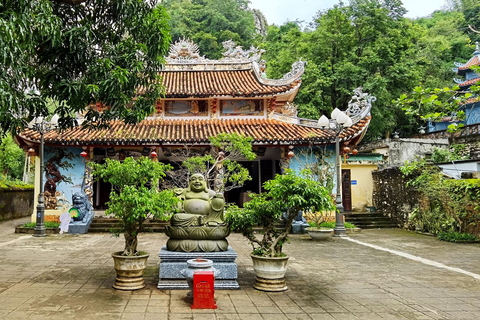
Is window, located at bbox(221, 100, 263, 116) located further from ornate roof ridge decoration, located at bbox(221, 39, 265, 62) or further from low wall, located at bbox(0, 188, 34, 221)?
low wall, located at bbox(0, 188, 34, 221)

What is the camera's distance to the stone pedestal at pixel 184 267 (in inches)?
222

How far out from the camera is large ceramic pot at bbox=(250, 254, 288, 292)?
5637 mm

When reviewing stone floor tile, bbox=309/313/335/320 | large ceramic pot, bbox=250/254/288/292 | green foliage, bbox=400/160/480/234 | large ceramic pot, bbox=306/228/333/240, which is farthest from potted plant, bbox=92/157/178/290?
Result: green foliage, bbox=400/160/480/234

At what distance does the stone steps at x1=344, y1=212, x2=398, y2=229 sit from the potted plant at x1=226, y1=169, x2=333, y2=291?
33.7 ft

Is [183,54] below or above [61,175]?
above

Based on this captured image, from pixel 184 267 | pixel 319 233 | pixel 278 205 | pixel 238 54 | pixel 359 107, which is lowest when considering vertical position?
pixel 319 233

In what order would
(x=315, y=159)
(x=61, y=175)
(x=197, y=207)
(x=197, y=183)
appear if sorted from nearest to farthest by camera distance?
(x=197, y=207)
(x=197, y=183)
(x=61, y=175)
(x=315, y=159)

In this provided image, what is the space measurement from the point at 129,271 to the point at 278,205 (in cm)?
243

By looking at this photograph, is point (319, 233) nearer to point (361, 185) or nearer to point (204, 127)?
point (204, 127)

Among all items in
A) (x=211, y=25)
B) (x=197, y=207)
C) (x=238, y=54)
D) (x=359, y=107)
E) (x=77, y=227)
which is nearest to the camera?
(x=197, y=207)

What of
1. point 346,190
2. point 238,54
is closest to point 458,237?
point 346,190

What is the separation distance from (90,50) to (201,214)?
3104 mm

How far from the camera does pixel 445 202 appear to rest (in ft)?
38.4

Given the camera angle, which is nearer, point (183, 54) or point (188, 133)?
point (188, 133)
